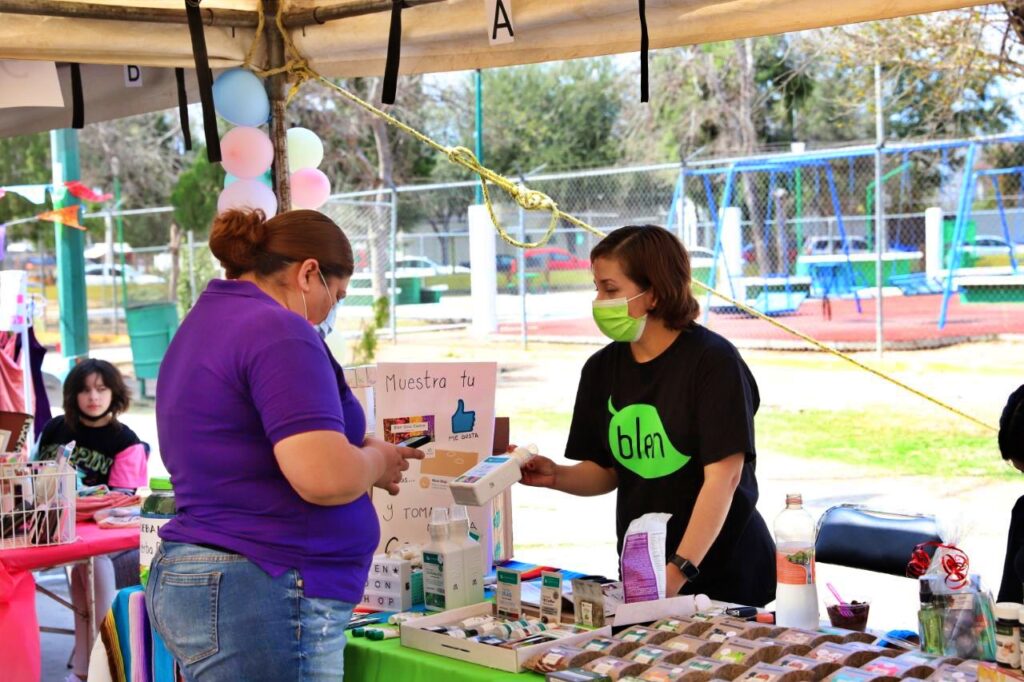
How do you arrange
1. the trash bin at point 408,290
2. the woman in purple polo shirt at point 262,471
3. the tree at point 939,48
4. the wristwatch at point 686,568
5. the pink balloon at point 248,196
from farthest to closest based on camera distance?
the trash bin at point 408,290
the tree at point 939,48
the pink balloon at point 248,196
the wristwatch at point 686,568
the woman in purple polo shirt at point 262,471

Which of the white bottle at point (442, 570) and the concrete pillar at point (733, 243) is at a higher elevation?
the concrete pillar at point (733, 243)

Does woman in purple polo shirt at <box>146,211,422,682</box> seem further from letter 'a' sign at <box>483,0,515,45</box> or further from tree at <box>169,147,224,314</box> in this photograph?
tree at <box>169,147,224,314</box>

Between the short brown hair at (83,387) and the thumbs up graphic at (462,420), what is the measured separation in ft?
7.75

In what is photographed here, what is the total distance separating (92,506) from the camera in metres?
4.00

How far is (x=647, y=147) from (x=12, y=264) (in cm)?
1339

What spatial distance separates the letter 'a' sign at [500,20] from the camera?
3.14 m

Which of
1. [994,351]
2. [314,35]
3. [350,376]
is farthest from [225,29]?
[994,351]

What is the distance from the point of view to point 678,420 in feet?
8.66

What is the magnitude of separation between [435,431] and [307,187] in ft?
4.96

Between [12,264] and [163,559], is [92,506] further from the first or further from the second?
[12,264]

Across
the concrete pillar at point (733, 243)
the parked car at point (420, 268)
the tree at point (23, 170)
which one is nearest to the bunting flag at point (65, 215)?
the concrete pillar at point (733, 243)

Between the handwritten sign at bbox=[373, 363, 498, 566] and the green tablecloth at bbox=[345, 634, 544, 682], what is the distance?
0.48 metres

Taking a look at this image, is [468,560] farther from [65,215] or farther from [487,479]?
[65,215]

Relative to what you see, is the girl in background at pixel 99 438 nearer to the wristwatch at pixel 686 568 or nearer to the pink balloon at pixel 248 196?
the pink balloon at pixel 248 196
